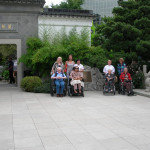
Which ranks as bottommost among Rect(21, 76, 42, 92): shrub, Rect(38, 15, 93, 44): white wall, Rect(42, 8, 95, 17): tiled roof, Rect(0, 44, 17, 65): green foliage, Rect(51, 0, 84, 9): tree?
Rect(21, 76, 42, 92): shrub

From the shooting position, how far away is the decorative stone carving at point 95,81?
12.6m

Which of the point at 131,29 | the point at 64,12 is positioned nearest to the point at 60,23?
the point at 64,12

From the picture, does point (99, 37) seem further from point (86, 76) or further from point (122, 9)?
point (86, 76)

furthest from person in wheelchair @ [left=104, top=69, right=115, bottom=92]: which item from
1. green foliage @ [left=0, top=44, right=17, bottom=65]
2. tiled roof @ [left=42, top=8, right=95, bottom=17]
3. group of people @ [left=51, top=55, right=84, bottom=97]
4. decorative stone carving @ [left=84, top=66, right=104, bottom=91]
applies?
green foliage @ [left=0, top=44, right=17, bottom=65]

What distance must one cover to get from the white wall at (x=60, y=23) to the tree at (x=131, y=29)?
1.40m

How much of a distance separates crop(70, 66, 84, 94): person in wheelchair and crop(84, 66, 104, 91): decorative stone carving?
2.14 metres

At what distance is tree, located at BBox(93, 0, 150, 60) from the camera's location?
39.6ft

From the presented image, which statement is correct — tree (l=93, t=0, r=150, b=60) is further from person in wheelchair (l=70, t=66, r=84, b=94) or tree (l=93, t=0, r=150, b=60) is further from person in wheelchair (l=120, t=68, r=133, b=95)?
person in wheelchair (l=70, t=66, r=84, b=94)

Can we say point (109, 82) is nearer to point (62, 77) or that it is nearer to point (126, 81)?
point (126, 81)

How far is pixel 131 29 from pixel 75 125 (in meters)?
7.43

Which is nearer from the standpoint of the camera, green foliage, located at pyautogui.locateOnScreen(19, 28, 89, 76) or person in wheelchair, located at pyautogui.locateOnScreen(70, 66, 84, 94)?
person in wheelchair, located at pyautogui.locateOnScreen(70, 66, 84, 94)

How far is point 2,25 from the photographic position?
13.0 m

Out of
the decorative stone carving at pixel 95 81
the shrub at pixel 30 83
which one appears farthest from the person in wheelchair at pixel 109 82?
→ the shrub at pixel 30 83

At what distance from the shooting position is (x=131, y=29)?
12.0 meters
